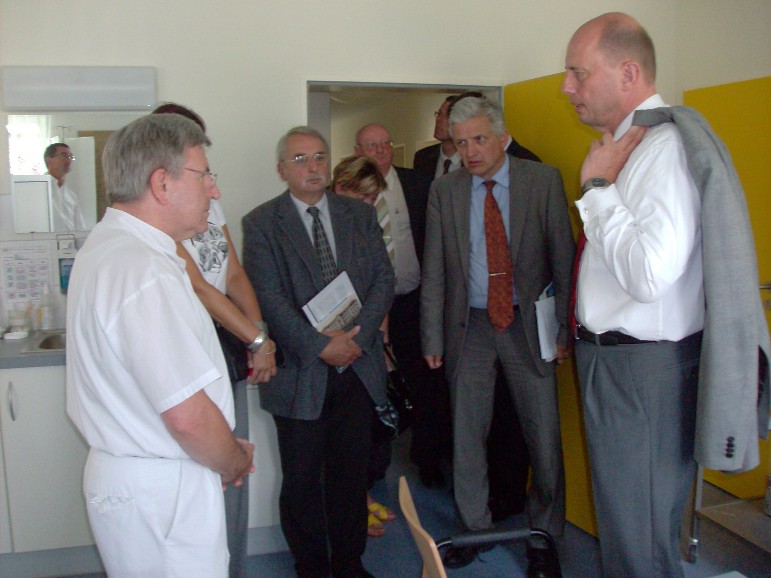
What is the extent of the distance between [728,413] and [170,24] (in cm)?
268

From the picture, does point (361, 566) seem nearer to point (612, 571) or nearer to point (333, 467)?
point (333, 467)

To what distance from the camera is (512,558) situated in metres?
2.73

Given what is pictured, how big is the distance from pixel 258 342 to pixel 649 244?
1.25 m

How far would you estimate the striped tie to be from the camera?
315 centimetres

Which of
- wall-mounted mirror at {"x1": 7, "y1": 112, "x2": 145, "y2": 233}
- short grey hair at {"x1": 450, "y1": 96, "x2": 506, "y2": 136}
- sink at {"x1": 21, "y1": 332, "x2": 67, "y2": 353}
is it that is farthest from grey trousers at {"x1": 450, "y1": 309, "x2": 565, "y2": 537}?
wall-mounted mirror at {"x1": 7, "y1": 112, "x2": 145, "y2": 233}

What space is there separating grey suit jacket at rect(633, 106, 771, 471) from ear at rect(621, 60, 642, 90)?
0.24 metres

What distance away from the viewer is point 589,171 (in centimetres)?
170

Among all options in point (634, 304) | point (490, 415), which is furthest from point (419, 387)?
point (634, 304)

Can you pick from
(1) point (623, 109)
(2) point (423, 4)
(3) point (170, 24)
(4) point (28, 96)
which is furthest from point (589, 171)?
(4) point (28, 96)

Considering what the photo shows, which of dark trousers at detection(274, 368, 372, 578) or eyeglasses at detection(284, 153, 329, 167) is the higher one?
eyeglasses at detection(284, 153, 329, 167)

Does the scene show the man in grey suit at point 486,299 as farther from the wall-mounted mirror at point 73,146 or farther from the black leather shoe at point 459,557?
the wall-mounted mirror at point 73,146

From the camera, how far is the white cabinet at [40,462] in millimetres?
2590

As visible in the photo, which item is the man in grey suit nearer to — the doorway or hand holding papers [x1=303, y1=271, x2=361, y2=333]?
hand holding papers [x1=303, y1=271, x2=361, y2=333]

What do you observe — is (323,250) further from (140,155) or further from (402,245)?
(140,155)
